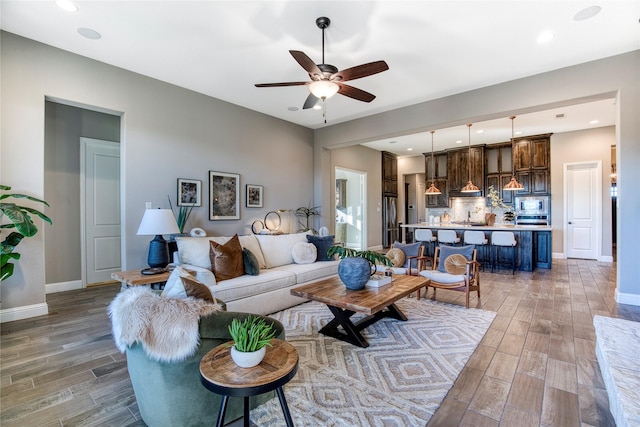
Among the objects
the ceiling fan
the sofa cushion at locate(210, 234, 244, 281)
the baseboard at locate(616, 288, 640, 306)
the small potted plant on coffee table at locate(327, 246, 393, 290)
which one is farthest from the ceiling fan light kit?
the baseboard at locate(616, 288, 640, 306)

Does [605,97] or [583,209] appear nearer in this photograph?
[605,97]

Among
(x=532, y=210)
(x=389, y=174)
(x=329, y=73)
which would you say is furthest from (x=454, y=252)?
(x=389, y=174)

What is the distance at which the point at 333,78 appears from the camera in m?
2.89

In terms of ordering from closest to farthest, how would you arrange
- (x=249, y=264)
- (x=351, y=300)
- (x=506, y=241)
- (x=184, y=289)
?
(x=184, y=289)
(x=351, y=300)
(x=249, y=264)
(x=506, y=241)

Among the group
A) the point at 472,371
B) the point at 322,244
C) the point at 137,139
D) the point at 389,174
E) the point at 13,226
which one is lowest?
the point at 472,371

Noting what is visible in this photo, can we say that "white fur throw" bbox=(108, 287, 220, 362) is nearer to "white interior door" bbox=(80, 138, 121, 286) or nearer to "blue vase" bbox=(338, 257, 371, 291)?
"blue vase" bbox=(338, 257, 371, 291)

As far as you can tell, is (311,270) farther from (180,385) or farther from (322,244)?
(180,385)

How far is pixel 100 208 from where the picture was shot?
15.9 ft

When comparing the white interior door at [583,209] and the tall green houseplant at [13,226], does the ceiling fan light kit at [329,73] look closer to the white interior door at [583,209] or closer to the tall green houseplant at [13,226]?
the tall green houseplant at [13,226]

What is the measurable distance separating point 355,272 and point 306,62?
1983mm

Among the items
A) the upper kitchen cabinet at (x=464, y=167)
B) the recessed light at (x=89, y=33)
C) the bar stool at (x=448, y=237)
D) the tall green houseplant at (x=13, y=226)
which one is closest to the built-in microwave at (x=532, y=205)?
the upper kitchen cabinet at (x=464, y=167)

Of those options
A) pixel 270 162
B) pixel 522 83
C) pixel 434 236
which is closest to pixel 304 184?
pixel 270 162

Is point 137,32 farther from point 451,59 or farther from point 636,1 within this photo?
point 636,1

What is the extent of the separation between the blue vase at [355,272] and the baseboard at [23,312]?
349 centimetres
